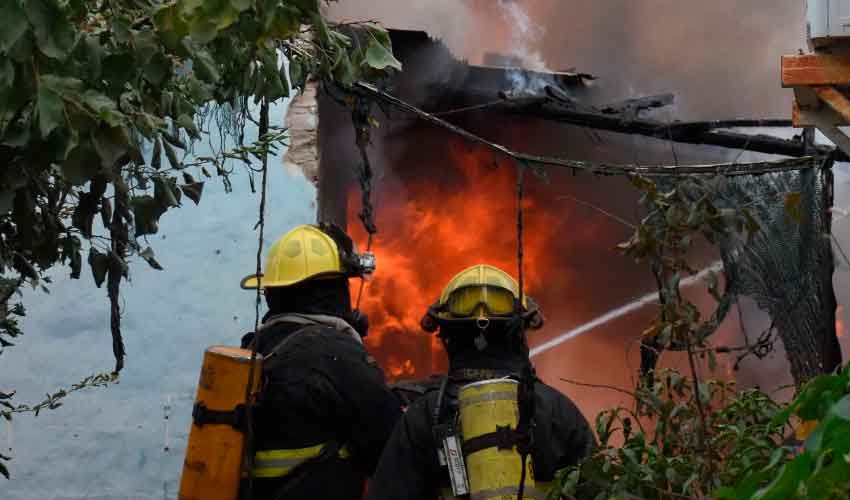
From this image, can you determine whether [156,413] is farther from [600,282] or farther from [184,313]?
[600,282]

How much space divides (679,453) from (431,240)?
226 inches

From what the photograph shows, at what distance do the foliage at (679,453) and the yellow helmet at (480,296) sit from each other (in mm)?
874

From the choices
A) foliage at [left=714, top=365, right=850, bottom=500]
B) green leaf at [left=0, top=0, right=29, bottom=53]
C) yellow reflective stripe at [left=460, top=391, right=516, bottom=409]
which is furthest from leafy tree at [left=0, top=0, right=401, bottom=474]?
foliage at [left=714, top=365, right=850, bottom=500]

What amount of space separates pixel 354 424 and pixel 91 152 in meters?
2.17

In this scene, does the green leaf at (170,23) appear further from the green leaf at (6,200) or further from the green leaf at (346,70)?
the green leaf at (346,70)

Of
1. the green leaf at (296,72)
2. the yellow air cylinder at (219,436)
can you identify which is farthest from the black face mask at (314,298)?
the green leaf at (296,72)

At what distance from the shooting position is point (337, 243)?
5.17m

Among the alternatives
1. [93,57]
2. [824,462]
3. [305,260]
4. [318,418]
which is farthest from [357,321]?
[824,462]

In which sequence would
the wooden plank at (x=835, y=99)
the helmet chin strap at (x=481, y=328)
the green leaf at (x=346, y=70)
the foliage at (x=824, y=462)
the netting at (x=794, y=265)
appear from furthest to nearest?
the netting at (x=794, y=265)
the wooden plank at (x=835, y=99)
the helmet chin strap at (x=481, y=328)
the green leaf at (x=346, y=70)
the foliage at (x=824, y=462)

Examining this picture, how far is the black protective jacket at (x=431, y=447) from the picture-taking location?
3984 millimetres

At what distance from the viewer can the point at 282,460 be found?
4.59 meters

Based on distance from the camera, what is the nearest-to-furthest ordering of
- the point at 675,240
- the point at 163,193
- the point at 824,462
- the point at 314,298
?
the point at 824,462
the point at 163,193
the point at 675,240
the point at 314,298

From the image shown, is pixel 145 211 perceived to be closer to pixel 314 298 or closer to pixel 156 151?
pixel 156 151

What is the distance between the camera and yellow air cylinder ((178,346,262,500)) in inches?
174
